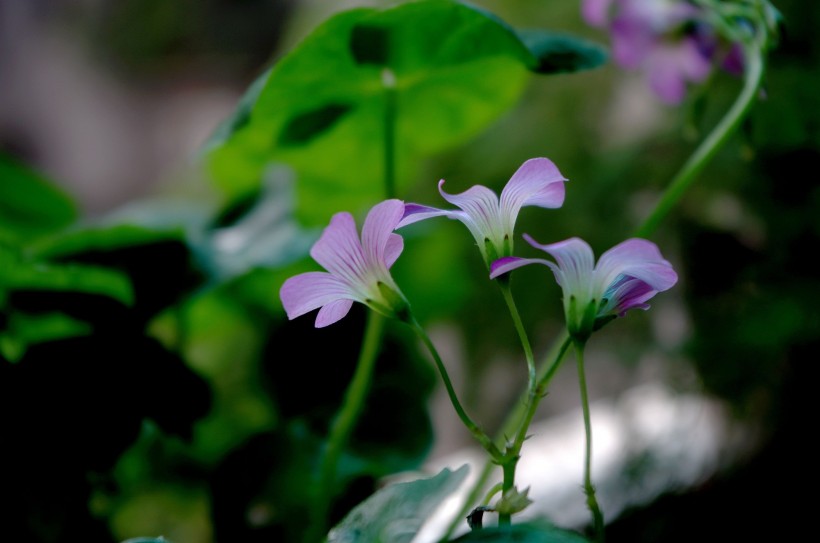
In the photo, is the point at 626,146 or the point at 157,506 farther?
the point at 626,146

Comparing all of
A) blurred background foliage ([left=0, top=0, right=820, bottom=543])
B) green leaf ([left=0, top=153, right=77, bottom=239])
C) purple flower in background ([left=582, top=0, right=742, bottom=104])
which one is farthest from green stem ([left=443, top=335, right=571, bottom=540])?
green leaf ([left=0, top=153, right=77, bottom=239])

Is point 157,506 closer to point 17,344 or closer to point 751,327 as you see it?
point 17,344

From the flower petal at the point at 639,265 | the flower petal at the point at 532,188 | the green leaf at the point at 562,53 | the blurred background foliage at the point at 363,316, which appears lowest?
the blurred background foliage at the point at 363,316

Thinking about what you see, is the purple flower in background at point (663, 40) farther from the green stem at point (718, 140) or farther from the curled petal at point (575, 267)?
the curled petal at point (575, 267)

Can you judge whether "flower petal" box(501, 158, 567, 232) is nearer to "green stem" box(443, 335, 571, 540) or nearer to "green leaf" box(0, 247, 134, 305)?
"green stem" box(443, 335, 571, 540)

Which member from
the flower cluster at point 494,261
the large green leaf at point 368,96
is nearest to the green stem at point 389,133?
the large green leaf at point 368,96

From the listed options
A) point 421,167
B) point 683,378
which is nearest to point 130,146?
point 421,167

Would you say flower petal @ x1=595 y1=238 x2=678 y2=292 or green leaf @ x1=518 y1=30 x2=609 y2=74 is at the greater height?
green leaf @ x1=518 y1=30 x2=609 y2=74
